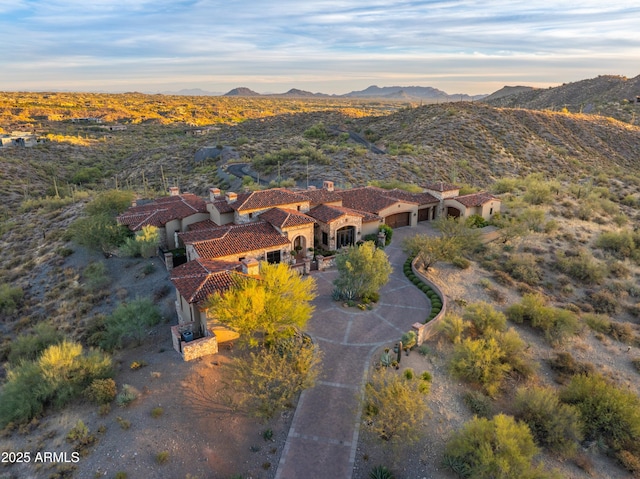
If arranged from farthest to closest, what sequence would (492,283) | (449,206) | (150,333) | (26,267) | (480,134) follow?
(480,134) < (449,206) < (26,267) < (492,283) < (150,333)

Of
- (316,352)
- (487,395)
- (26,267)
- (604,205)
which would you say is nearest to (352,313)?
(316,352)

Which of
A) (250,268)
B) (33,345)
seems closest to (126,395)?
(250,268)

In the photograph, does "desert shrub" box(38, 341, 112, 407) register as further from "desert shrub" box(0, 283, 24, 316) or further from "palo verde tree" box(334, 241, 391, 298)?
"desert shrub" box(0, 283, 24, 316)

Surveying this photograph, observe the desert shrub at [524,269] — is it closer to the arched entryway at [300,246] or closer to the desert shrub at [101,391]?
the arched entryway at [300,246]

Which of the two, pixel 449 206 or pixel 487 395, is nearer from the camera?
pixel 487 395

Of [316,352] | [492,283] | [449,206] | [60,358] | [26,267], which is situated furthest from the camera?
[449,206]

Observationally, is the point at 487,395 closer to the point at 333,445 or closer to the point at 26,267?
the point at 333,445

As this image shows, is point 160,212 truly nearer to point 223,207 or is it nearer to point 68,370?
point 223,207
